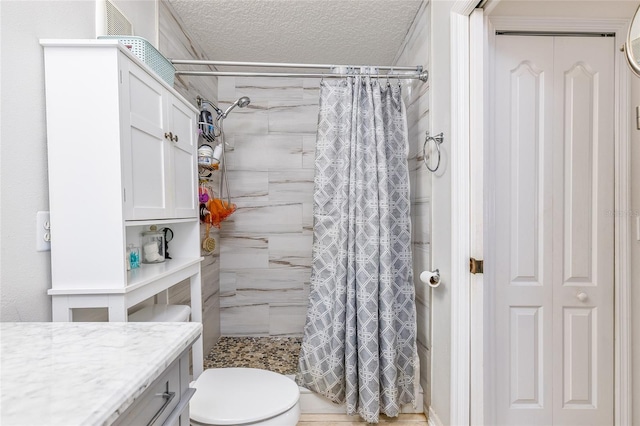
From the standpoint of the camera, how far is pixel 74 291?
93 cm

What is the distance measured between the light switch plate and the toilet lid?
768mm

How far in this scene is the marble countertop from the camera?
449mm

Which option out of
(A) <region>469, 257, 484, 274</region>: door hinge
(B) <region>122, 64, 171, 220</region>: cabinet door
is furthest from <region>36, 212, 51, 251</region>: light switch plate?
(A) <region>469, 257, 484, 274</region>: door hinge

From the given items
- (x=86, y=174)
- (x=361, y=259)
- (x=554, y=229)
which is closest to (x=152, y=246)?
(x=86, y=174)

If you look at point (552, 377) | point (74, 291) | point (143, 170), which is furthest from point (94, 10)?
point (552, 377)

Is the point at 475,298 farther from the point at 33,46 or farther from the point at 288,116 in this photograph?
the point at 288,116

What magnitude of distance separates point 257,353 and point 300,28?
2280 mm

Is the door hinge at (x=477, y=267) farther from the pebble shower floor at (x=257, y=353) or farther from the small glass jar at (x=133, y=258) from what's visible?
the small glass jar at (x=133, y=258)

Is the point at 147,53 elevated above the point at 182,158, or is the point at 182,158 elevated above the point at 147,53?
the point at 147,53

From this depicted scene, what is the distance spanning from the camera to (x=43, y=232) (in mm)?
934

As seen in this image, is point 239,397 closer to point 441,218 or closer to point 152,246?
point 152,246

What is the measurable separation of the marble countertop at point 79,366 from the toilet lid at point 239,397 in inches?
22.7

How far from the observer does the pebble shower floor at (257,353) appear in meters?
2.07

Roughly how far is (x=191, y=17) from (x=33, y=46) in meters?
1.20
